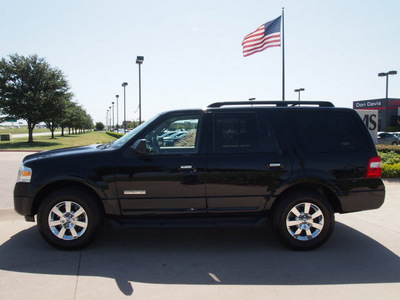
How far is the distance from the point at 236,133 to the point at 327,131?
1269 mm

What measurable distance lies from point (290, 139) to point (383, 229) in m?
2.38

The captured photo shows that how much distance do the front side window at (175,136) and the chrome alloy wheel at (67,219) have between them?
1.21m

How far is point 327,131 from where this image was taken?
443 centimetres

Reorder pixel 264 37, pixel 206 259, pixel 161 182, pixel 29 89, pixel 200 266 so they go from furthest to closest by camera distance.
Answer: pixel 29 89, pixel 264 37, pixel 161 182, pixel 206 259, pixel 200 266

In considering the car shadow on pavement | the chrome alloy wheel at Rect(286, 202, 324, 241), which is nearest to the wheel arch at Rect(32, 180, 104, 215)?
the car shadow on pavement

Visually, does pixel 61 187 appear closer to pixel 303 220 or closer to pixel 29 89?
pixel 303 220

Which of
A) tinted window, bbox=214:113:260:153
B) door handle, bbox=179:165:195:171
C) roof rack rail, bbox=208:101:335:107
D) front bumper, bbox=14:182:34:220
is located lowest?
front bumper, bbox=14:182:34:220

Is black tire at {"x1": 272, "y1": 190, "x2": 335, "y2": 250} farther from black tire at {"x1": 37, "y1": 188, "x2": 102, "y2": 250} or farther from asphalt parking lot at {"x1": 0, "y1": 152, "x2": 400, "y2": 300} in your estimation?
black tire at {"x1": 37, "y1": 188, "x2": 102, "y2": 250}

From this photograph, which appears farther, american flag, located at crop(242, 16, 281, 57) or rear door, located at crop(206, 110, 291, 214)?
american flag, located at crop(242, 16, 281, 57)

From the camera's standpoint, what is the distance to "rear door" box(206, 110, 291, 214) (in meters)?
4.16

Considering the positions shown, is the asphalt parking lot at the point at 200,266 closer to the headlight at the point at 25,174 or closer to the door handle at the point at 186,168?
the headlight at the point at 25,174

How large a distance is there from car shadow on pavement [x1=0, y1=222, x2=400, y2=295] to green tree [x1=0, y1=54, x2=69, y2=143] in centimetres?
2737

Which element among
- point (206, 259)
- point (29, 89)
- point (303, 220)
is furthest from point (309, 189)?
point (29, 89)

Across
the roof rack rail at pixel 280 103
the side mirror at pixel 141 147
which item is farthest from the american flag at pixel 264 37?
the side mirror at pixel 141 147
